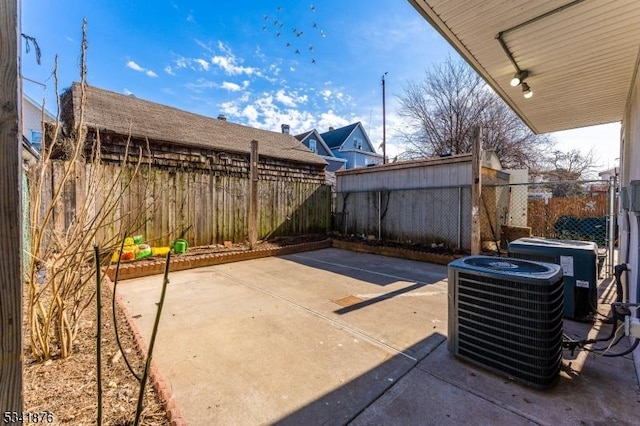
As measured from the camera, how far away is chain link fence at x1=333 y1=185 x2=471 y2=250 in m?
6.68

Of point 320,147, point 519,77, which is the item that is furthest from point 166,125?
point 320,147

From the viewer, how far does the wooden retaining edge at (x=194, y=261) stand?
16.6 ft

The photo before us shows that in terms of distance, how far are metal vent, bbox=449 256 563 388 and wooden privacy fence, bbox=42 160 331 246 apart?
4.23 metres

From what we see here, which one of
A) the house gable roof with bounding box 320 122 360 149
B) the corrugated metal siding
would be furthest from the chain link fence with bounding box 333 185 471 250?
the house gable roof with bounding box 320 122 360 149

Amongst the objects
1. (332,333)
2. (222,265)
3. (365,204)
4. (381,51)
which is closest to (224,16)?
(381,51)

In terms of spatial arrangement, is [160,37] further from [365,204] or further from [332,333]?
[332,333]

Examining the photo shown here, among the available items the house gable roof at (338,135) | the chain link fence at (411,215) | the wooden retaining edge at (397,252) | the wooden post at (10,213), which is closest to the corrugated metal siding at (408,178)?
the chain link fence at (411,215)

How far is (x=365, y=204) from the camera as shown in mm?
8812

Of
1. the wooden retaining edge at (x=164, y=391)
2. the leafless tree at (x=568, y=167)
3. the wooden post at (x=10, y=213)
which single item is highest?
the leafless tree at (x=568, y=167)

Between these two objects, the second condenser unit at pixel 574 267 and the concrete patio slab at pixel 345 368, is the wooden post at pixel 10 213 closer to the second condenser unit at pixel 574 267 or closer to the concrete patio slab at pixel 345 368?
the concrete patio slab at pixel 345 368

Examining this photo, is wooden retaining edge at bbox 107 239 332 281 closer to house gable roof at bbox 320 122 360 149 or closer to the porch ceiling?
the porch ceiling

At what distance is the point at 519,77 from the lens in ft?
→ 12.0

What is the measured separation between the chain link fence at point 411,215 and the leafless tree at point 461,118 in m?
8.27

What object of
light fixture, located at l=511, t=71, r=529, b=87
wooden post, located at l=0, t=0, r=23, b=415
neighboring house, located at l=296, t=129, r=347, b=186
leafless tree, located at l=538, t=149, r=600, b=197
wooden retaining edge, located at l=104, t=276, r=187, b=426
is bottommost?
wooden retaining edge, located at l=104, t=276, r=187, b=426
